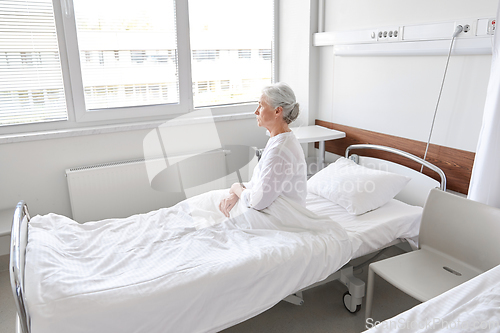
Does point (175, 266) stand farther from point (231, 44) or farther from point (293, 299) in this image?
point (231, 44)

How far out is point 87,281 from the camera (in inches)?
65.2

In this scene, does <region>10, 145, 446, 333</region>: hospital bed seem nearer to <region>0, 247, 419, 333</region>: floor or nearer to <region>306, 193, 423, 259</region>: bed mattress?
<region>306, 193, 423, 259</region>: bed mattress

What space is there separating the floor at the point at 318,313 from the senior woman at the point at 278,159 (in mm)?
640

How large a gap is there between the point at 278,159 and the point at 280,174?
8 centimetres

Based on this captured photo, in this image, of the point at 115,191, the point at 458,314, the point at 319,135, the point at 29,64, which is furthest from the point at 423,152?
the point at 29,64

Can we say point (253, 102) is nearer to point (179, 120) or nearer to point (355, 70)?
point (179, 120)

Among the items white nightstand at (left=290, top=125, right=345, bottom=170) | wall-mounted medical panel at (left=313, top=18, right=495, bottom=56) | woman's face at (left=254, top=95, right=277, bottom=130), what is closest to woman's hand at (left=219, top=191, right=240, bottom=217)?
woman's face at (left=254, top=95, right=277, bottom=130)

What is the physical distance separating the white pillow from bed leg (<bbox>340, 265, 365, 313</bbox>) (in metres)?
0.35

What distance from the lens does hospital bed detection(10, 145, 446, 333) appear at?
1.54m

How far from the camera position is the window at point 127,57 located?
9.02 feet

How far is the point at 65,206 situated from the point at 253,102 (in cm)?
186

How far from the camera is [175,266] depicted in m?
1.77

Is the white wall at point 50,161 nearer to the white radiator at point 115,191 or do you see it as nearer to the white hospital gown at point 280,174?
the white radiator at point 115,191

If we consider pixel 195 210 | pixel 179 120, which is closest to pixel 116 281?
pixel 195 210
